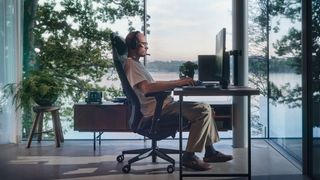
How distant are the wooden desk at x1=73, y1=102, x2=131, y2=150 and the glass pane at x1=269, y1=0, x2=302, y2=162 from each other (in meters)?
1.90

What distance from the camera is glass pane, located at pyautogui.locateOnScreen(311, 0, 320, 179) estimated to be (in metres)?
3.84

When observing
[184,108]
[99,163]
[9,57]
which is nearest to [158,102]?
[184,108]

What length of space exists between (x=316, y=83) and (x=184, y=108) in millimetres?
1220

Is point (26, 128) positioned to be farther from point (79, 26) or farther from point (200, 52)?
point (200, 52)

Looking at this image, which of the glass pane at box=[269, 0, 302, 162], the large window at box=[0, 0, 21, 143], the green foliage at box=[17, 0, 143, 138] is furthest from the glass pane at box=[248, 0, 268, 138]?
the large window at box=[0, 0, 21, 143]

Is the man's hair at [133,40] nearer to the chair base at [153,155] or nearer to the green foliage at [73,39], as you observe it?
the chair base at [153,155]

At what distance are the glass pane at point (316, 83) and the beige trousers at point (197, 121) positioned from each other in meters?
0.95

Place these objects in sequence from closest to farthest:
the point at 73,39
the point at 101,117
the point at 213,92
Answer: the point at 213,92
the point at 101,117
the point at 73,39

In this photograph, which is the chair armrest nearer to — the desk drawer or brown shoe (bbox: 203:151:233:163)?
brown shoe (bbox: 203:151:233:163)

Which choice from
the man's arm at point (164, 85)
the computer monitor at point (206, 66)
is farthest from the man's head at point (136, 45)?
the computer monitor at point (206, 66)

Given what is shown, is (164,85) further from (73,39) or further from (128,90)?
(73,39)

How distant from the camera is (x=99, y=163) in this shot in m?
4.67

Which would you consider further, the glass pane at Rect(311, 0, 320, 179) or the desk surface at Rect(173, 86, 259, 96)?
the glass pane at Rect(311, 0, 320, 179)

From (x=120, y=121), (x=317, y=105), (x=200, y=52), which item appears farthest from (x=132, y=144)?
(x=317, y=105)
